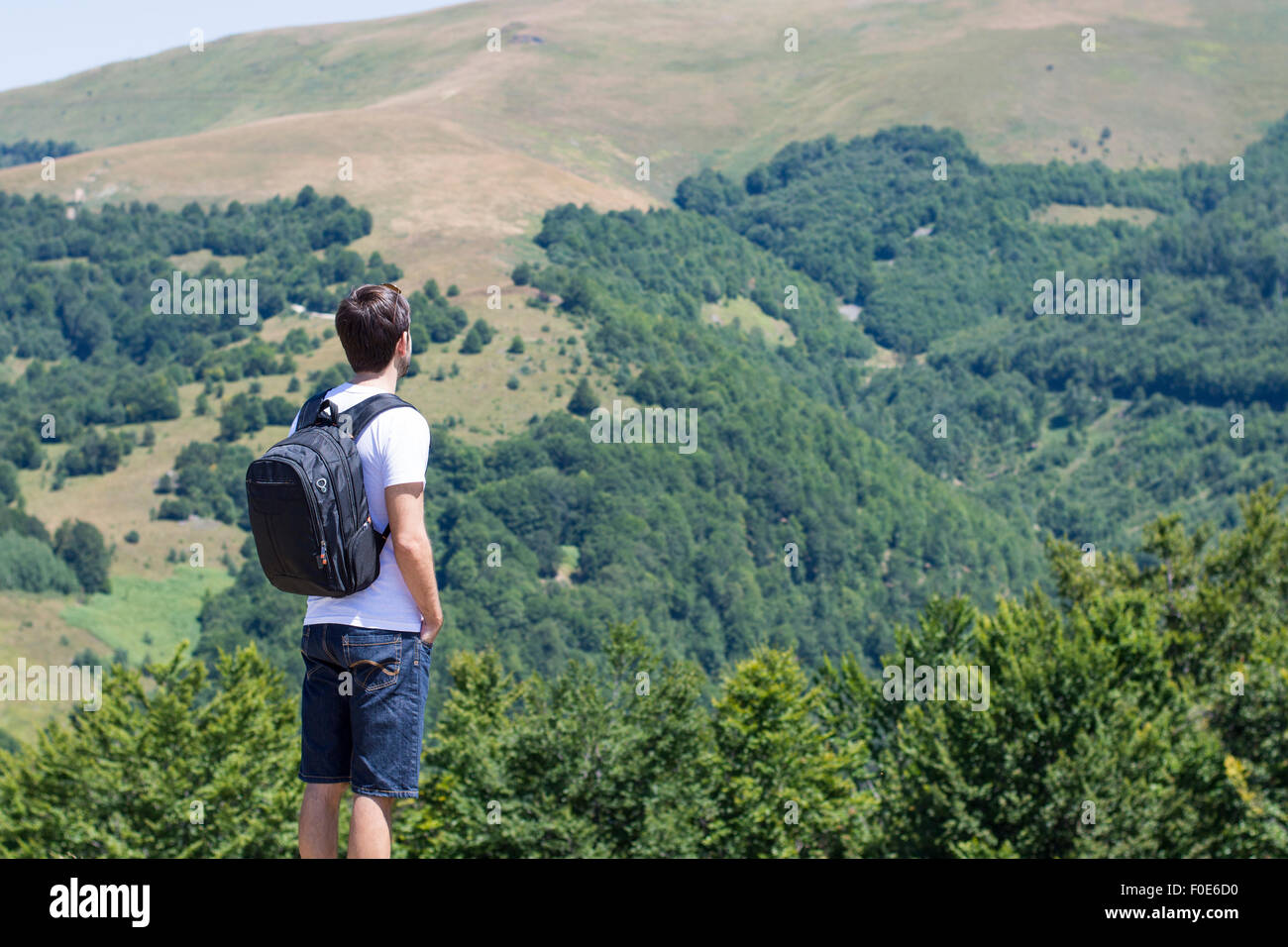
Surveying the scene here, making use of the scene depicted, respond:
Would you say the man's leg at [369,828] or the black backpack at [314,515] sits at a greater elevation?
the black backpack at [314,515]

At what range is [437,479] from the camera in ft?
628

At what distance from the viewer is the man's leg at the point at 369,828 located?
692 cm

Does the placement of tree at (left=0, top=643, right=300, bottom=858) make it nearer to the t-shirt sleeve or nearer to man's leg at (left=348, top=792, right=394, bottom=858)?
man's leg at (left=348, top=792, right=394, bottom=858)

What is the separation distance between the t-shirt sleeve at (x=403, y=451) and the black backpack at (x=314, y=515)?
0.16 metres

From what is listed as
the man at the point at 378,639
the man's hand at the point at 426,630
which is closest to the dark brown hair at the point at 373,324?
the man at the point at 378,639

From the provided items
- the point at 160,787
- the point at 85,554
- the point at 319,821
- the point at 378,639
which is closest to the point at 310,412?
the point at 378,639

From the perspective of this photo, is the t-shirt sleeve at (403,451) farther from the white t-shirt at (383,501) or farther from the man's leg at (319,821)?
the man's leg at (319,821)

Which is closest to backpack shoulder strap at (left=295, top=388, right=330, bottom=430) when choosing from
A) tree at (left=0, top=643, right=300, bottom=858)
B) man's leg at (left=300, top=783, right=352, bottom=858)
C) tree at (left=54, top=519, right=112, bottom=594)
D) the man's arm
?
the man's arm

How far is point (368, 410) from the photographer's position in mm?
7086

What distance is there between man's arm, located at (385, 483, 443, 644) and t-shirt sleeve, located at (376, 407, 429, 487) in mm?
49

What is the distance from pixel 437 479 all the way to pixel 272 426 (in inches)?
1019

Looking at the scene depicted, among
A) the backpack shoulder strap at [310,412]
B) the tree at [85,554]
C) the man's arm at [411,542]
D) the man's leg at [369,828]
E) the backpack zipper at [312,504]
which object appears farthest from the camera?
the tree at [85,554]
